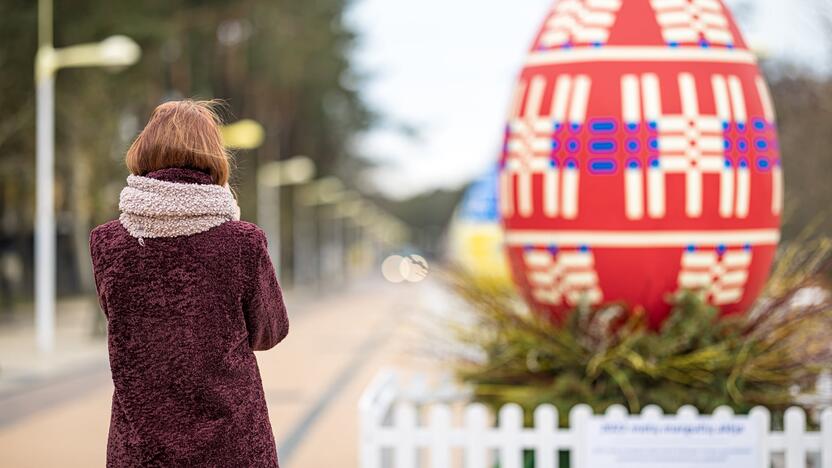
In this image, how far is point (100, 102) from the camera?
25.7 metres

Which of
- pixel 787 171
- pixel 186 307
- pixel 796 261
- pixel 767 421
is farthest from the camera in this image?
pixel 787 171

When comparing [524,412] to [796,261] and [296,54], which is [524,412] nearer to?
[796,261]

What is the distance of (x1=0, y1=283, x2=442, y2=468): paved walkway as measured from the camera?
910 cm

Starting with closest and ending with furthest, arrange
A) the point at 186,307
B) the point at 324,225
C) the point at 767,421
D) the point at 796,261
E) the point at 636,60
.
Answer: the point at 186,307 → the point at 767,421 → the point at 636,60 → the point at 796,261 → the point at 324,225

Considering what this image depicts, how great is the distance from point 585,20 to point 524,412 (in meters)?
1.69

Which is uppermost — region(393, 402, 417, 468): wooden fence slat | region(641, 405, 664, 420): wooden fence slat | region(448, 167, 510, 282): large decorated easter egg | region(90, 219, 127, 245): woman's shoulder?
region(90, 219, 127, 245): woman's shoulder

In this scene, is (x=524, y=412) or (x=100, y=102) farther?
(x=100, y=102)

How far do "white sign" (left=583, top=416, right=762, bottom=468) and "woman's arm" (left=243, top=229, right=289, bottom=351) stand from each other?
2049mm

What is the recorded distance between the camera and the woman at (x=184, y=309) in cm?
283

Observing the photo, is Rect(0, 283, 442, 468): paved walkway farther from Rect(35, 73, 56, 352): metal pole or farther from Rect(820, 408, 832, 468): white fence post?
Rect(820, 408, 832, 468): white fence post

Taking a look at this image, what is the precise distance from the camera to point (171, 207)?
9.25 feet

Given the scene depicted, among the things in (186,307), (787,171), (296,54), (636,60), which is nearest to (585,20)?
(636,60)

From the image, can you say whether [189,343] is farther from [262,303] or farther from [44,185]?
[44,185]

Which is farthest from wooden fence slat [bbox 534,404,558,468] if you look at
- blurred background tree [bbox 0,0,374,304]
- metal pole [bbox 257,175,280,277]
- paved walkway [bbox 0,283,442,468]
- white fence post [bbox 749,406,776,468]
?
metal pole [bbox 257,175,280,277]
